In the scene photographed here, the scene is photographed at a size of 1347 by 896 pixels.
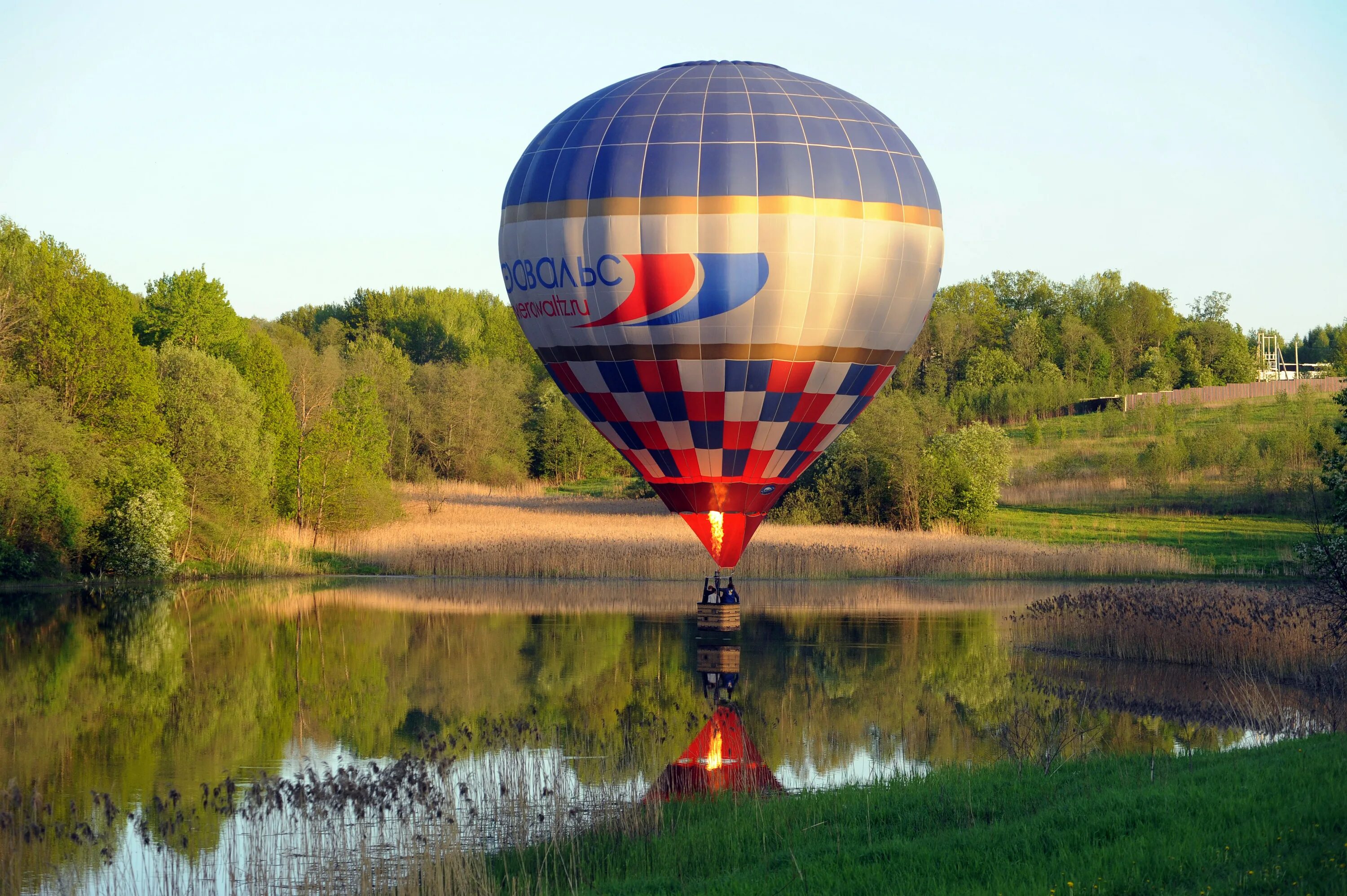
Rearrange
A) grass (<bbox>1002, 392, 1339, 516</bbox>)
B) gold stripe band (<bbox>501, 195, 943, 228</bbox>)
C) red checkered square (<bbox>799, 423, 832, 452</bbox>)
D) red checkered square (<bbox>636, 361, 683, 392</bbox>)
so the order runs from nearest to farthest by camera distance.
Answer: gold stripe band (<bbox>501, 195, 943, 228</bbox>)
red checkered square (<bbox>636, 361, 683, 392</bbox>)
red checkered square (<bbox>799, 423, 832, 452</bbox>)
grass (<bbox>1002, 392, 1339, 516</bbox>)

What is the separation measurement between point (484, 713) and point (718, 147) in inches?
309

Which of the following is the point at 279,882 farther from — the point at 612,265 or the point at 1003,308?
the point at 1003,308

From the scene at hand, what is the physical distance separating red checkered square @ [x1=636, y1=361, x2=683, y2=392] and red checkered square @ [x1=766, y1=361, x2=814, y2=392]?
123cm

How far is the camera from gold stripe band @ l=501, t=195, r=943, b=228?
1852 cm

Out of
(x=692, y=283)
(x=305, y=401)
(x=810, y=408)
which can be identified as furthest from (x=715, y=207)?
(x=305, y=401)

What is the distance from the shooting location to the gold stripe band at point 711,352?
18844mm

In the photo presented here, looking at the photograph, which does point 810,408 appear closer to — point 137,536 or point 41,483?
point 41,483

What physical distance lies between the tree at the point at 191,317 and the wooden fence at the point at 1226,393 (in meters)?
40.7

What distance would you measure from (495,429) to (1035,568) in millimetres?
37172

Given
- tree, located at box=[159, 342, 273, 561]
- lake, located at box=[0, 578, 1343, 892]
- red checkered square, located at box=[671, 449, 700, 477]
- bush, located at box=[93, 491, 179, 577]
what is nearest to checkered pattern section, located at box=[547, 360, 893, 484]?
red checkered square, located at box=[671, 449, 700, 477]

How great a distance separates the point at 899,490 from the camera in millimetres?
Result: 44125

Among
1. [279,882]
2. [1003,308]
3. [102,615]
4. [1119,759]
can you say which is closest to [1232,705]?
[1119,759]

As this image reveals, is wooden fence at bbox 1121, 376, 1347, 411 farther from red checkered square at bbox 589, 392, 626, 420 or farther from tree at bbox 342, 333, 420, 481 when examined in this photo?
red checkered square at bbox 589, 392, 626, 420

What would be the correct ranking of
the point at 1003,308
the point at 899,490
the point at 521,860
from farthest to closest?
the point at 1003,308 < the point at 899,490 < the point at 521,860
